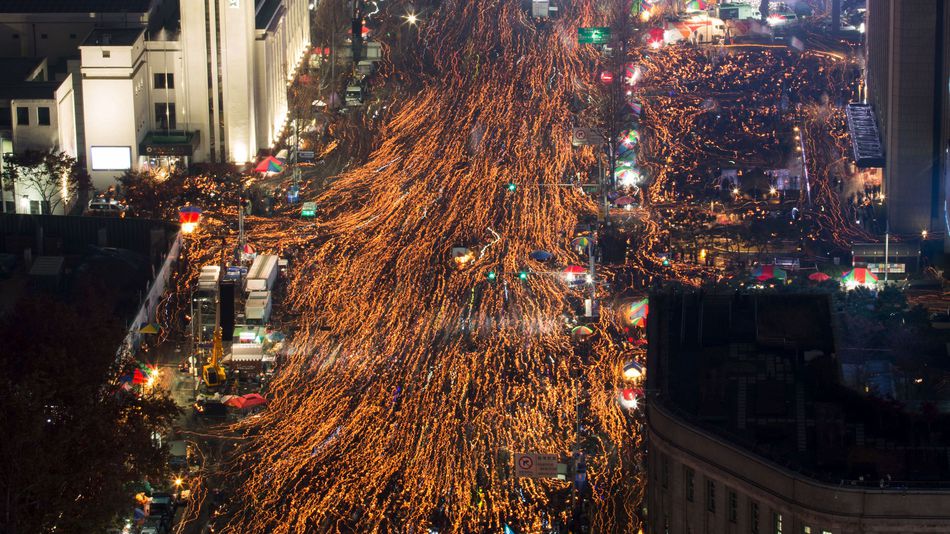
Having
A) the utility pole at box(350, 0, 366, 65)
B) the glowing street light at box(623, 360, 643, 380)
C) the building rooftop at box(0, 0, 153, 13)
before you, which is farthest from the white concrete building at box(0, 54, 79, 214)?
the glowing street light at box(623, 360, 643, 380)

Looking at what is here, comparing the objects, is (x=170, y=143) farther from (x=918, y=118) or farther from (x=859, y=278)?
(x=859, y=278)

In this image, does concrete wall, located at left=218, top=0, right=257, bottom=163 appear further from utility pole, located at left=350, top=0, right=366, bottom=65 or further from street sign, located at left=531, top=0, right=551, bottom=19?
street sign, located at left=531, top=0, right=551, bottom=19

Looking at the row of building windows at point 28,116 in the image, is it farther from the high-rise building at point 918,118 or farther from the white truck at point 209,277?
the high-rise building at point 918,118

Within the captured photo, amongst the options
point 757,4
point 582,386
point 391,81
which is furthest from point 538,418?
point 757,4

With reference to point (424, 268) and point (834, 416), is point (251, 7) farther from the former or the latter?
point (834, 416)

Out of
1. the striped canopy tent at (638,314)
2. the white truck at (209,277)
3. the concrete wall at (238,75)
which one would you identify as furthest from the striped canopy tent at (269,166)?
the striped canopy tent at (638,314)
